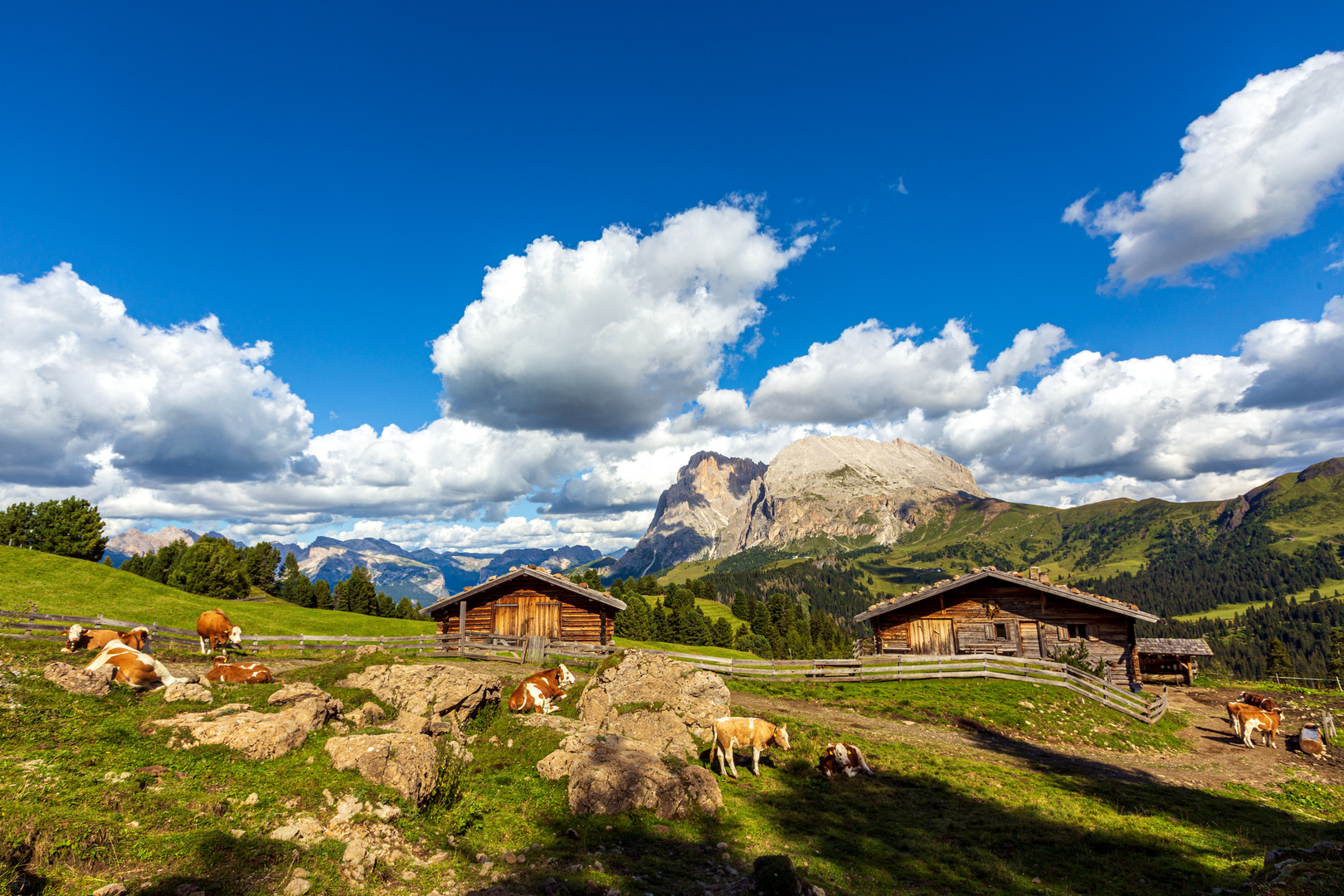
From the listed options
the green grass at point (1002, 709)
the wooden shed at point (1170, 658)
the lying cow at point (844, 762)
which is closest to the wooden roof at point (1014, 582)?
the green grass at point (1002, 709)

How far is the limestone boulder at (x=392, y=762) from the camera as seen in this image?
32.4 ft

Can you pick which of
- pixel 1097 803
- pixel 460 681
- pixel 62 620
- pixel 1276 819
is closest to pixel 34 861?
pixel 460 681

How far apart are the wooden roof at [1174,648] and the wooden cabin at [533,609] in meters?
41.5

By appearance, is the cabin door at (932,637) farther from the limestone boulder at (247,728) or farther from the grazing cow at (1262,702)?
the limestone boulder at (247,728)

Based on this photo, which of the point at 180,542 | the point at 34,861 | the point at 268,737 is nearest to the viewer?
the point at 34,861

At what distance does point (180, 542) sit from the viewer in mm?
98625

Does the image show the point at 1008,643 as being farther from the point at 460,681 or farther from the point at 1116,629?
the point at 460,681

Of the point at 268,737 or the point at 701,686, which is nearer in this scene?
the point at 268,737

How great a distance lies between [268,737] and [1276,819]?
23308 millimetres

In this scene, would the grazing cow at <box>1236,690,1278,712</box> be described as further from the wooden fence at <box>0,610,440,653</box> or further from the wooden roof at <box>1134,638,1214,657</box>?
the wooden fence at <box>0,610,440,653</box>

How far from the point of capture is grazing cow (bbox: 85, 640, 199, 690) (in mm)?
12516

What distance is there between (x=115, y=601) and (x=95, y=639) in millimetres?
32912

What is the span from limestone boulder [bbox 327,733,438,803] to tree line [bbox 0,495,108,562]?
9341 centimetres

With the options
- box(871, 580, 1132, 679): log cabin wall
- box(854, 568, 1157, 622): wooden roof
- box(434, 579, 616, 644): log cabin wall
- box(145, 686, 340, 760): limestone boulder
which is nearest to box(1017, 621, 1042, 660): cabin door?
box(871, 580, 1132, 679): log cabin wall
